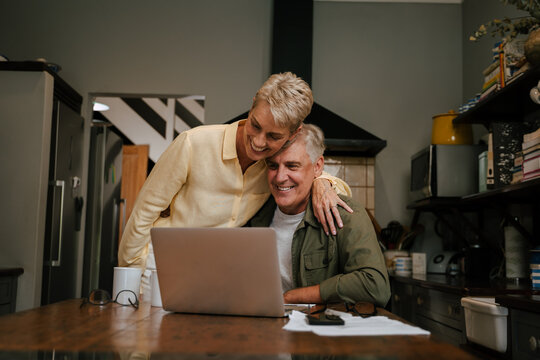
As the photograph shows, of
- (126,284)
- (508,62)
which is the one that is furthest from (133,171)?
(126,284)

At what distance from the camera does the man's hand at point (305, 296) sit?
5.30 feet

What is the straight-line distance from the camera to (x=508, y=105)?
2795 millimetres

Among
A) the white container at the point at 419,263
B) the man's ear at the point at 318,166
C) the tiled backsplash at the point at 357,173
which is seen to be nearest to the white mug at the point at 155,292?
the man's ear at the point at 318,166

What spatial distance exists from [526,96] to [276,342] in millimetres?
2196

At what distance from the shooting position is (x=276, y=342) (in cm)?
94

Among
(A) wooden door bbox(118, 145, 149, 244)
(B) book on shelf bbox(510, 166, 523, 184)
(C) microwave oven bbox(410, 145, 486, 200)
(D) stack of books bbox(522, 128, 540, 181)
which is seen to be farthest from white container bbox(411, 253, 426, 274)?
(A) wooden door bbox(118, 145, 149, 244)

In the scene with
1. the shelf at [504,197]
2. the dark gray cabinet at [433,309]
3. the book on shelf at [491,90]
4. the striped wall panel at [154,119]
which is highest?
the striped wall panel at [154,119]

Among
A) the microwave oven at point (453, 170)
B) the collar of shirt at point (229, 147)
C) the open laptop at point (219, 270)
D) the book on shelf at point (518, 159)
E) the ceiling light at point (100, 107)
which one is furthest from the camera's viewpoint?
the ceiling light at point (100, 107)

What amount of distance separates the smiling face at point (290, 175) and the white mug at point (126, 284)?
1.98ft

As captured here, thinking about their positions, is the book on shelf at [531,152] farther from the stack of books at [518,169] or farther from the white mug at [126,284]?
the white mug at [126,284]

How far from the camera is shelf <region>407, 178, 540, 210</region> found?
7.32 ft

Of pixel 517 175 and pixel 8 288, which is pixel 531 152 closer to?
pixel 517 175

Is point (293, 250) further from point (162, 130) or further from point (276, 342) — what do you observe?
point (162, 130)

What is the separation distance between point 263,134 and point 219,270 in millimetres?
663
